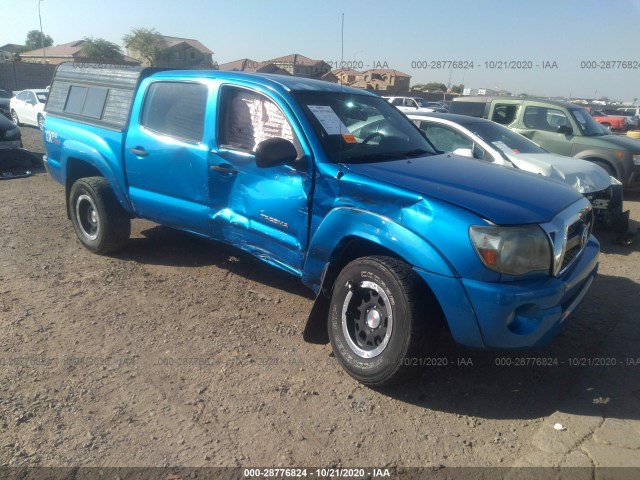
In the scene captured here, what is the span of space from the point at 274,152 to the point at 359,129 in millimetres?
885

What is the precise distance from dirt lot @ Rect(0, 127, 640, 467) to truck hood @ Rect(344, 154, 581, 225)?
115 cm

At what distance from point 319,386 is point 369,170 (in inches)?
56.5

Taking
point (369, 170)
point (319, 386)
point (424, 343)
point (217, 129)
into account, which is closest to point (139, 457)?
point (319, 386)

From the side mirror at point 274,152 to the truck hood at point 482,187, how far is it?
0.43 metres

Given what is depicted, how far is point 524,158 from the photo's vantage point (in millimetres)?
6730

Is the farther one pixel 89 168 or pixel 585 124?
pixel 585 124

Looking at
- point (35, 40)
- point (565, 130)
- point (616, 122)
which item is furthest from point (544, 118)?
point (35, 40)

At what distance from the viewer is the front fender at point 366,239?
2900 mm

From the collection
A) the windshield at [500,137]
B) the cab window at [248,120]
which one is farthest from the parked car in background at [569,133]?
the cab window at [248,120]

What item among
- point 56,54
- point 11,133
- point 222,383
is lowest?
point 222,383

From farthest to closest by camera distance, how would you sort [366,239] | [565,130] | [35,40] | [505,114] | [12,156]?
1. [35,40]
2. [12,156]
3. [505,114]
4. [565,130]
5. [366,239]

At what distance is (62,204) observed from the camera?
25.5 ft

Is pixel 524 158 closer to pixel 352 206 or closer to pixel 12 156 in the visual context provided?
pixel 352 206

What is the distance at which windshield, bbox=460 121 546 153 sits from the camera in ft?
22.6
